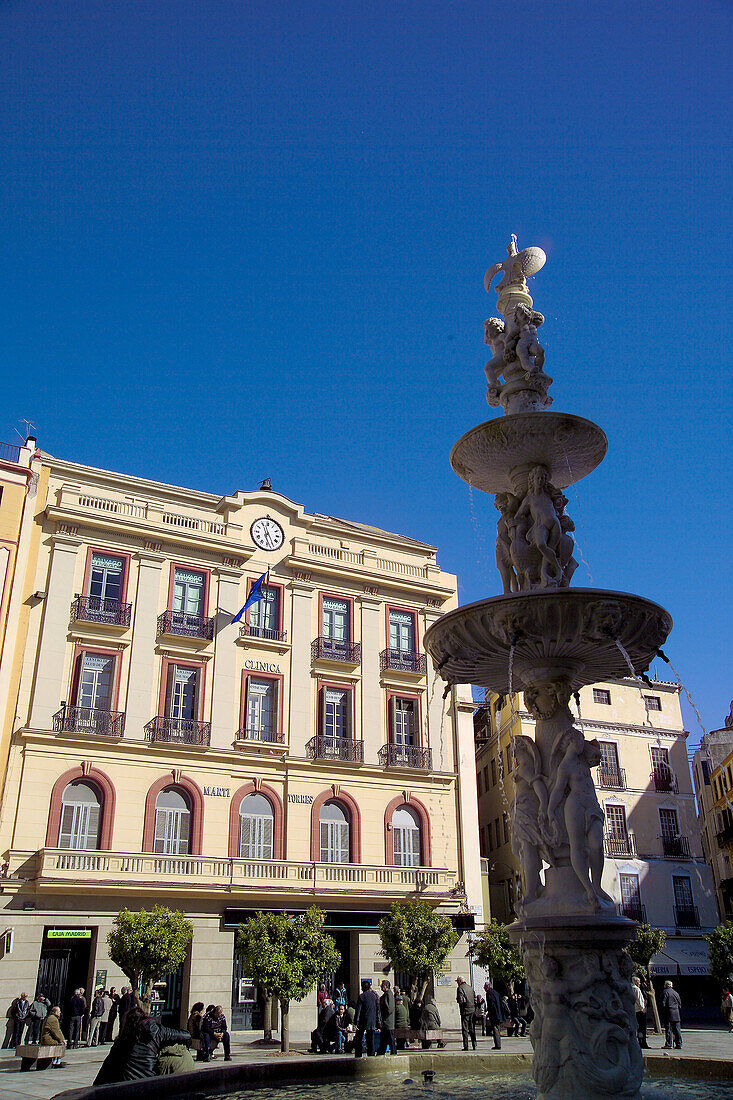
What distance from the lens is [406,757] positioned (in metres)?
33.5

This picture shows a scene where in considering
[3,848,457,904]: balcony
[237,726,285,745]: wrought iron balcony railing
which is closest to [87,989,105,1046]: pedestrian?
[3,848,457,904]: balcony

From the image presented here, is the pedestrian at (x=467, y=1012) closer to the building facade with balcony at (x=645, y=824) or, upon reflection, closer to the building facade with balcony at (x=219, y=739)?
the building facade with balcony at (x=219, y=739)

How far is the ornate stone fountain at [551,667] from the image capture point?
30.0 feet

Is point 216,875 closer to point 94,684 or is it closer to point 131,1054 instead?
point 94,684

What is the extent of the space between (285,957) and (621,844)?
21731 millimetres

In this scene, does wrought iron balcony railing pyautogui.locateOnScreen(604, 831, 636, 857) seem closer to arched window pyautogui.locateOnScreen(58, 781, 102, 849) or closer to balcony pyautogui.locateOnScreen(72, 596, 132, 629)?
arched window pyautogui.locateOnScreen(58, 781, 102, 849)

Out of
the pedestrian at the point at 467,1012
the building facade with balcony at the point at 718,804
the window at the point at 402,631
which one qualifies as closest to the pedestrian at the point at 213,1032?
the pedestrian at the point at 467,1012

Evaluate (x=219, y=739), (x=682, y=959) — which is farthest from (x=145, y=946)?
(x=682, y=959)

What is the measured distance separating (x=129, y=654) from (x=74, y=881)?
7373mm

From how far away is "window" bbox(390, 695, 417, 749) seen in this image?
112ft

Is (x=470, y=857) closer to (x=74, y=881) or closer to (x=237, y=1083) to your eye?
(x=74, y=881)

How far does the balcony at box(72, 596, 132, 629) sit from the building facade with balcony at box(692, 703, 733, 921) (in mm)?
33987

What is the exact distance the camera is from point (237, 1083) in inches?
483

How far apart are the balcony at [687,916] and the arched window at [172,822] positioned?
21.9 meters
